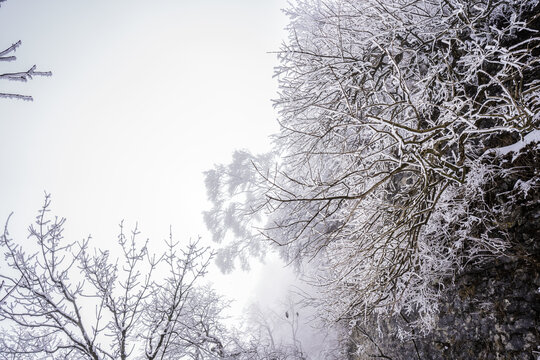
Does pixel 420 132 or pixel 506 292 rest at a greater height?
pixel 420 132

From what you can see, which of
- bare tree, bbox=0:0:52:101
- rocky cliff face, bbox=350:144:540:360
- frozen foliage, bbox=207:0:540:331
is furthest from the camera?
rocky cliff face, bbox=350:144:540:360

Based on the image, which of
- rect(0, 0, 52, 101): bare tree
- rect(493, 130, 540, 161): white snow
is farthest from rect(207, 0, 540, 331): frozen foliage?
rect(0, 0, 52, 101): bare tree

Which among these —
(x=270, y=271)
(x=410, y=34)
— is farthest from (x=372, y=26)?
(x=270, y=271)

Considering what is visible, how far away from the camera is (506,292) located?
266cm

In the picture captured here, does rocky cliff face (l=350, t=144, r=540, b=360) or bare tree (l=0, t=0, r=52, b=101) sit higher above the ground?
bare tree (l=0, t=0, r=52, b=101)

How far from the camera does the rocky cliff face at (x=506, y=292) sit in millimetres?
2475

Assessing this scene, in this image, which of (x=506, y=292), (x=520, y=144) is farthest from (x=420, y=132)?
(x=506, y=292)

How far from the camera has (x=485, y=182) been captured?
110 inches

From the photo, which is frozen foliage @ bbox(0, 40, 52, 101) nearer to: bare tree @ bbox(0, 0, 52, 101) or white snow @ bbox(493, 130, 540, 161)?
bare tree @ bbox(0, 0, 52, 101)

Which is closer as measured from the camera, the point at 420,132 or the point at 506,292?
the point at 420,132

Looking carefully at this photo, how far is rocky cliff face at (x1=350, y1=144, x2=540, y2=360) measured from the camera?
247cm

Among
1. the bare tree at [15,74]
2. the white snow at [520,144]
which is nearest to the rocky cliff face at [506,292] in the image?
the white snow at [520,144]

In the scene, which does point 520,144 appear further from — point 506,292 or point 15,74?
point 15,74

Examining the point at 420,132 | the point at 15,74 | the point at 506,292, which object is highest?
the point at 15,74
